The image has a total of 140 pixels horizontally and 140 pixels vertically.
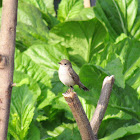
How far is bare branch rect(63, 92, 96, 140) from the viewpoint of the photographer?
0.99m

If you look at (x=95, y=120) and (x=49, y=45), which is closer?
(x=95, y=120)

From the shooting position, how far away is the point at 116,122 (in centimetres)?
175

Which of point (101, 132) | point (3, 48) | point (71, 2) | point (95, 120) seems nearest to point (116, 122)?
point (101, 132)

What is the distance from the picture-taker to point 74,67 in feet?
6.37

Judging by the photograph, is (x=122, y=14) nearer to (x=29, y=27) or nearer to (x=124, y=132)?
(x=29, y=27)

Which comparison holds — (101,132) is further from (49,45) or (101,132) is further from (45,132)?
(49,45)

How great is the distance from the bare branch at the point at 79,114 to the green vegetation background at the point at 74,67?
0.44m

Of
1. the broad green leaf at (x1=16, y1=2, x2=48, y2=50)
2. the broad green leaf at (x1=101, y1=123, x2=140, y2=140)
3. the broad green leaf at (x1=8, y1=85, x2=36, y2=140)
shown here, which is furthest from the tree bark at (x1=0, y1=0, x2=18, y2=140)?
the broad green leaf at (x1=16, y1=2, x2=48, y2=50)

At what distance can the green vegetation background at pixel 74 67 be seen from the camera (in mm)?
1586

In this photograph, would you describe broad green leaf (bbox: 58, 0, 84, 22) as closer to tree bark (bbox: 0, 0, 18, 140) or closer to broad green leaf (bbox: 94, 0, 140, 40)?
broad green leaf (bbox: 94, 0, 140, 40)

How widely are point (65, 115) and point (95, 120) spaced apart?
524mm

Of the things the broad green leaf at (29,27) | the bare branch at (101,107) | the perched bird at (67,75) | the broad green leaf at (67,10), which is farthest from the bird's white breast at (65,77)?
the broad green leaf at (67,10)

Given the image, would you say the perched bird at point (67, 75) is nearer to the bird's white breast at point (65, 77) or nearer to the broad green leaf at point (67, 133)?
the bird's white breast at point (65, 77)

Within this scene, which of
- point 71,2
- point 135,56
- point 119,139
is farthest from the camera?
point 71,2
